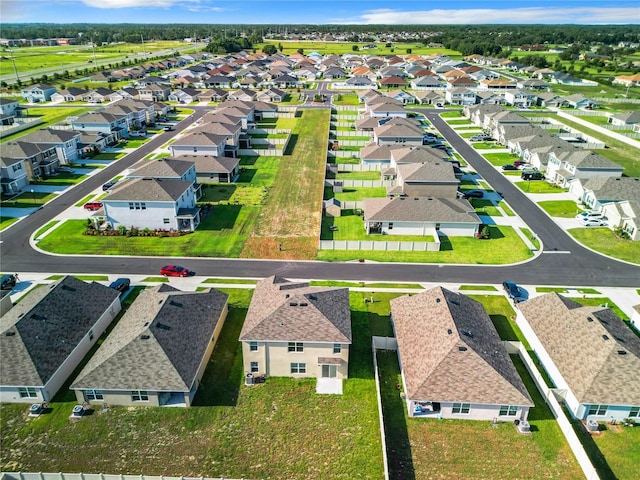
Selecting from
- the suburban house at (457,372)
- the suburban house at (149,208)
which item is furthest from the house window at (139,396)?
the suburban house at (149,208)

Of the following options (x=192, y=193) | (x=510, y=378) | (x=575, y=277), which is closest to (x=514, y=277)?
(x=575, y=277)

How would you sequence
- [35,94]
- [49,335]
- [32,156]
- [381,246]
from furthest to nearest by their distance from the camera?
[35,94] < [32,156] < [381,246] < [49,335]

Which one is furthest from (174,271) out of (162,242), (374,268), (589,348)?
(589,348)

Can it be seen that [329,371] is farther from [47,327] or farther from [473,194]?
[473,194]

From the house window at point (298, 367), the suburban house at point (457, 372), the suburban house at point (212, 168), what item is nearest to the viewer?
the suburban house at point (457, 372)

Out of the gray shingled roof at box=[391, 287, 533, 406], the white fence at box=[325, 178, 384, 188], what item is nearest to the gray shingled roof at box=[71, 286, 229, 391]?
the gray shingled roof at box=[391, 287, 533, 406]

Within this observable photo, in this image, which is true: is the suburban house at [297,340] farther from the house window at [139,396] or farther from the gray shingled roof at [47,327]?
the gray shingled roof at [47,327]

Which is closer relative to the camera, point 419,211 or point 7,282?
point 7,282
